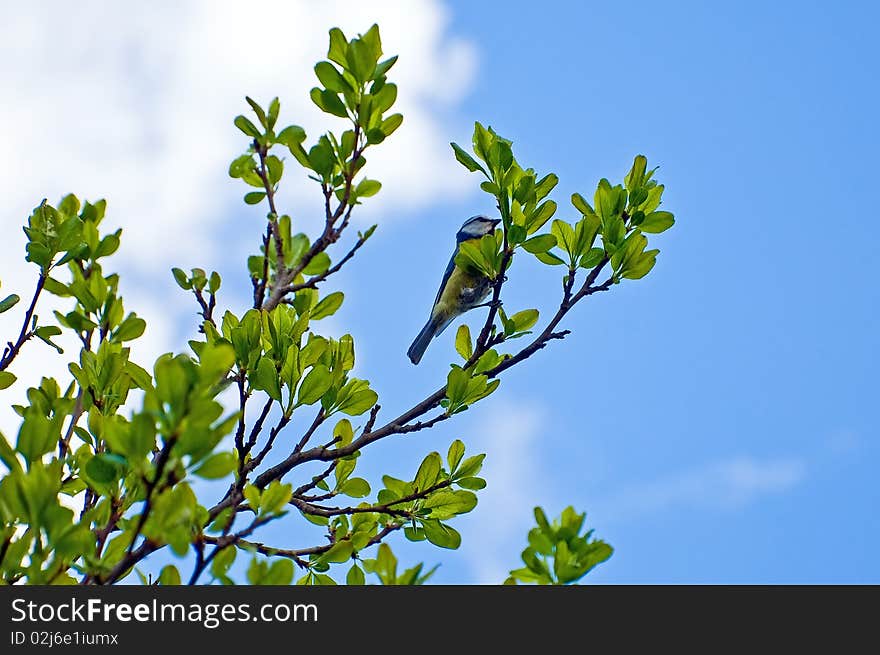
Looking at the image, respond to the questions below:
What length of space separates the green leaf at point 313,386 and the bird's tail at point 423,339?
10.4 feet

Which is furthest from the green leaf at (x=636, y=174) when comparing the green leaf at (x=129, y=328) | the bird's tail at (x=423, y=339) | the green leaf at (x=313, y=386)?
the bird's tail at (x=423, y=339)

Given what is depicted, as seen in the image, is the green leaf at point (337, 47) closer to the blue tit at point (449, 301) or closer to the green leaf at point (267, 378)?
the green leaf at point (267, 378)

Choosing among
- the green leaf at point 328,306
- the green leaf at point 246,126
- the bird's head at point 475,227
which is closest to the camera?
the green leaf at point 246,126

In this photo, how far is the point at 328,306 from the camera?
4.38 m

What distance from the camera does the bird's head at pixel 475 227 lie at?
791 cm

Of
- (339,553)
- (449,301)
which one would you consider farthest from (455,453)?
(449,301)

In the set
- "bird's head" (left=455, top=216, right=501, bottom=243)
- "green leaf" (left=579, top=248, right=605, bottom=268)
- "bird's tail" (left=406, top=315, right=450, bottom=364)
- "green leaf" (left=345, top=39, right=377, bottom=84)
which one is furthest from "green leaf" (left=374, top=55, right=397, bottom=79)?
"bird's head" (left=455, top=216, right=501, bottom=243)

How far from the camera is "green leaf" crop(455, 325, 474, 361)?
396 centimetres

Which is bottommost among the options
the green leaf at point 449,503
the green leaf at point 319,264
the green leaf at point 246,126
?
the green leaf at point 449,503
